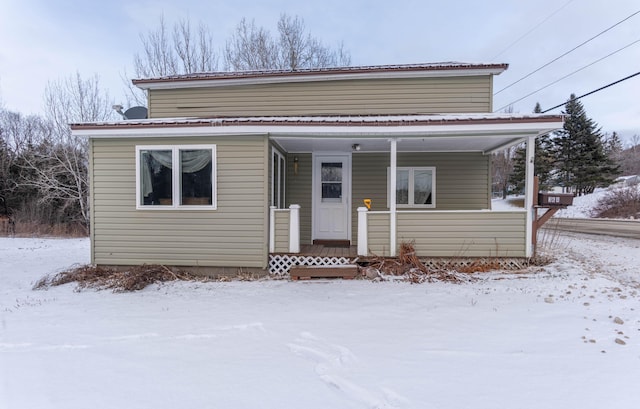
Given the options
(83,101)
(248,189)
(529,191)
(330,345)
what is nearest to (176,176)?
(248,189)

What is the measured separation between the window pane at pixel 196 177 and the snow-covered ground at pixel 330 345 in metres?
1.76

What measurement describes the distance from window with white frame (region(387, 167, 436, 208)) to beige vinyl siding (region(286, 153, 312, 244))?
6.81ft

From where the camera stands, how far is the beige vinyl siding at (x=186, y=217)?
6492 millimetres

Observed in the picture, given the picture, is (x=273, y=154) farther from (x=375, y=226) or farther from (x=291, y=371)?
(x=291, y=371)

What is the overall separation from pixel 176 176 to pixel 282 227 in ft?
7.58

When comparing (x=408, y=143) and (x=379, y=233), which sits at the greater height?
(x=408, y=143)

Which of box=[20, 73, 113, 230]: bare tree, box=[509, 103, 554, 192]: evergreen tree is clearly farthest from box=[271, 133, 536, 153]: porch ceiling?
box=[509, 103, 554, 192]: evergreen tree

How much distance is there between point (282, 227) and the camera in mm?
6602

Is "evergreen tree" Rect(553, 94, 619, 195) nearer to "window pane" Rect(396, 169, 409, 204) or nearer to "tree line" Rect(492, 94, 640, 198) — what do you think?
"tree line" Rect(492, 94, 640, 198)

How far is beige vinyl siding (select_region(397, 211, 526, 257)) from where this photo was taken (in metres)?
6.49

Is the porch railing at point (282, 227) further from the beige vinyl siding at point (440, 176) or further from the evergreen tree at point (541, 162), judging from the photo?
the evergreen tree at point (541, 162)

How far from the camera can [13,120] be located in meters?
23.0

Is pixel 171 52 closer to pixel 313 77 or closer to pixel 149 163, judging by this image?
pixel 313 77

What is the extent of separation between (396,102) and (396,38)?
12.2m
